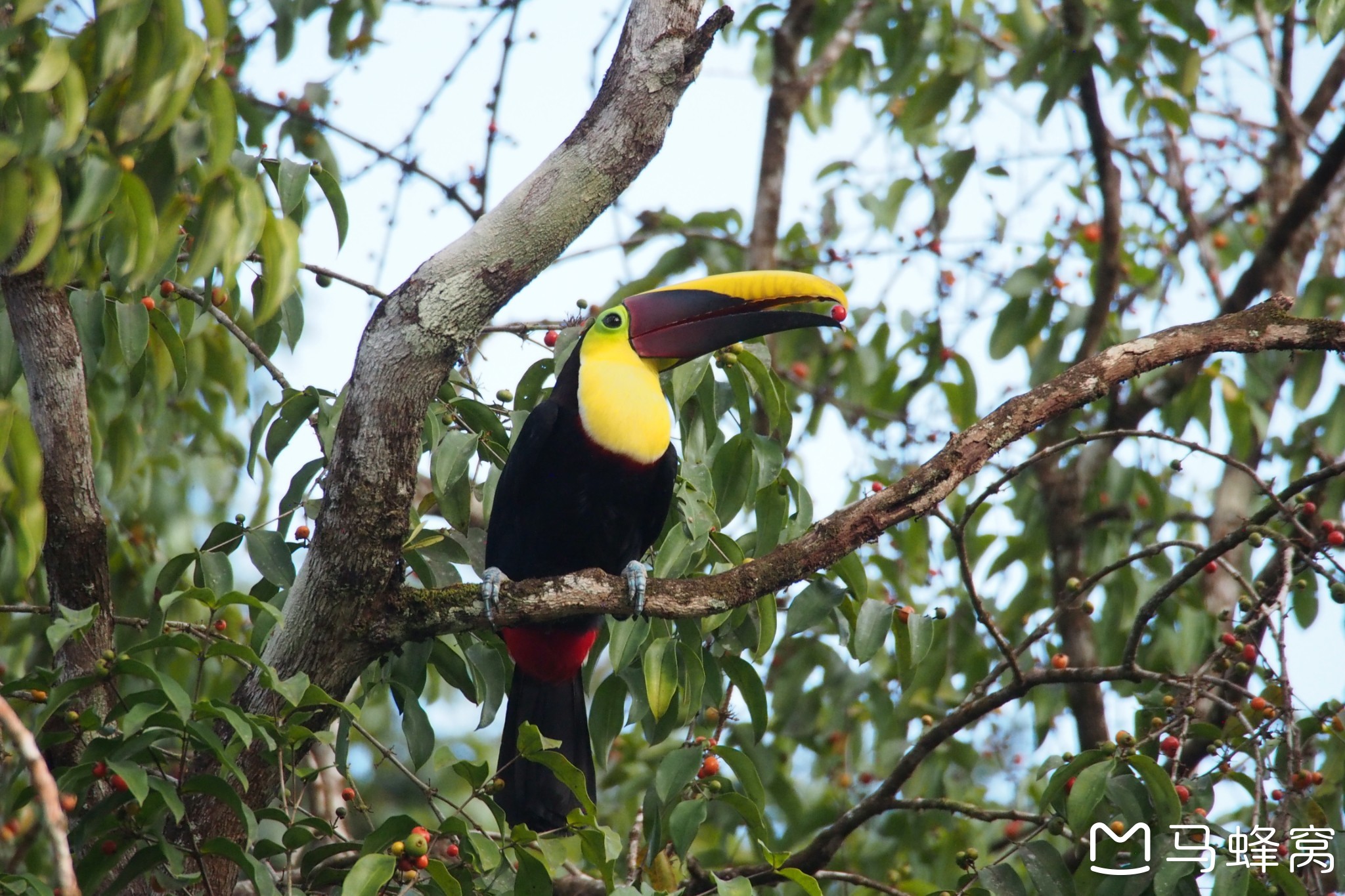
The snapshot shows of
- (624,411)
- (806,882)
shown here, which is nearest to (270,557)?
(624,411)

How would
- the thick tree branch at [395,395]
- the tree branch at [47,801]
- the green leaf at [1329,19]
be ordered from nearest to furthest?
the tree branch at [47,801], the thick tree branch at [395,395], the green leaf at [1329,19]

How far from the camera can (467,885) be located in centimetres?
225

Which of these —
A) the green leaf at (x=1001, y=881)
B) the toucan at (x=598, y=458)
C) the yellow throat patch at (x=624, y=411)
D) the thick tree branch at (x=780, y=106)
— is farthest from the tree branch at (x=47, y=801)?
Answer: the thick tree branch at (x=780, y=106)

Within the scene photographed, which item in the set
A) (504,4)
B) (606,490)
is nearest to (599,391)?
(606,490)

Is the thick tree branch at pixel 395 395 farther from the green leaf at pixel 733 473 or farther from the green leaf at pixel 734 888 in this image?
the green leaf at pixel 734 888

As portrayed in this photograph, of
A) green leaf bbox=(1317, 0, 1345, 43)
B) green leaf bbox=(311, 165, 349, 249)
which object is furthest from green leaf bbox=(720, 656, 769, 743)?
green leaf bbox=(1317, 0, 1345, 43)

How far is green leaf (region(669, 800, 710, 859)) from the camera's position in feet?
8.30

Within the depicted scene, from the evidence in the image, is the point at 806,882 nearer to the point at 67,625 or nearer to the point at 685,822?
the point at 685,822

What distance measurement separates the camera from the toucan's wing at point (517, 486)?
3275mm

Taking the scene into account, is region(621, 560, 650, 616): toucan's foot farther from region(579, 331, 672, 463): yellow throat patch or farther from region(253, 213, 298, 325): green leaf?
region(253, 213, 298, 325): green leaf

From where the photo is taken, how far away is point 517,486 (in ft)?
11.0

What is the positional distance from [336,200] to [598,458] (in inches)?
38.3

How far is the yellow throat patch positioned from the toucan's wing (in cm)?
11

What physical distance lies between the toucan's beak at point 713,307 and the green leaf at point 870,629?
88 cm
